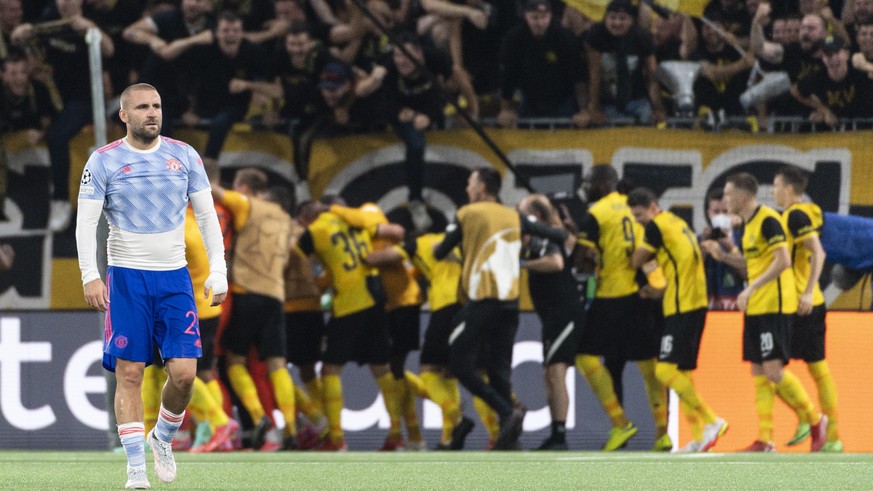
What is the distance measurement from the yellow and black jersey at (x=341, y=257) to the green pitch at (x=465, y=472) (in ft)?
6.91

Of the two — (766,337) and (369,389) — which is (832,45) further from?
(369,389)

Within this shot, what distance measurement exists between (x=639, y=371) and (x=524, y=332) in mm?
1040

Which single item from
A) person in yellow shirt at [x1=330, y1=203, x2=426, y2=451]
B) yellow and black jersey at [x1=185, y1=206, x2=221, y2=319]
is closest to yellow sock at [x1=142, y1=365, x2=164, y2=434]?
yellow and black jersey at [x1=185, y1=206, x2=221, y2=319]

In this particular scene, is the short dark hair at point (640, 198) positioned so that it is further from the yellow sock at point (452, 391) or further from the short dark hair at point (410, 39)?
the short dark hair at point (410, 39)

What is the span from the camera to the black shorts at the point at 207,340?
37.2 feet

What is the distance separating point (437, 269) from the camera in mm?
12578

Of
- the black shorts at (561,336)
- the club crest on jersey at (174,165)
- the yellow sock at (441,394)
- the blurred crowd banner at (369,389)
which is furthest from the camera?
the blurred crowd banner at (369,389)

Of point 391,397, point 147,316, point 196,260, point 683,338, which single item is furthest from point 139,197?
point 391,397

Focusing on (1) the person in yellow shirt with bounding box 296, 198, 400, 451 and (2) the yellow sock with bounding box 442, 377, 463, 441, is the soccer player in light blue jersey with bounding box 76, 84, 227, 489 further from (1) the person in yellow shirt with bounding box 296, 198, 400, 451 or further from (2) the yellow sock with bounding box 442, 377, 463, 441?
(2) the yellow sock with bounding box 442, 377, 463, 441

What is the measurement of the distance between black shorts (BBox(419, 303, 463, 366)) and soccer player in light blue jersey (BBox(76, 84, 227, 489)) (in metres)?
5.55

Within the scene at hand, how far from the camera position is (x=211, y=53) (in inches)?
565

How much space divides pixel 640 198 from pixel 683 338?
123 cm

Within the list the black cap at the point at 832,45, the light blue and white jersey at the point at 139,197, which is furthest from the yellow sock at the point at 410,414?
the light blue and white jersey at the point at 139,197

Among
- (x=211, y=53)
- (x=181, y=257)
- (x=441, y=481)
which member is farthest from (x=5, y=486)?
(x=211, y=53)
